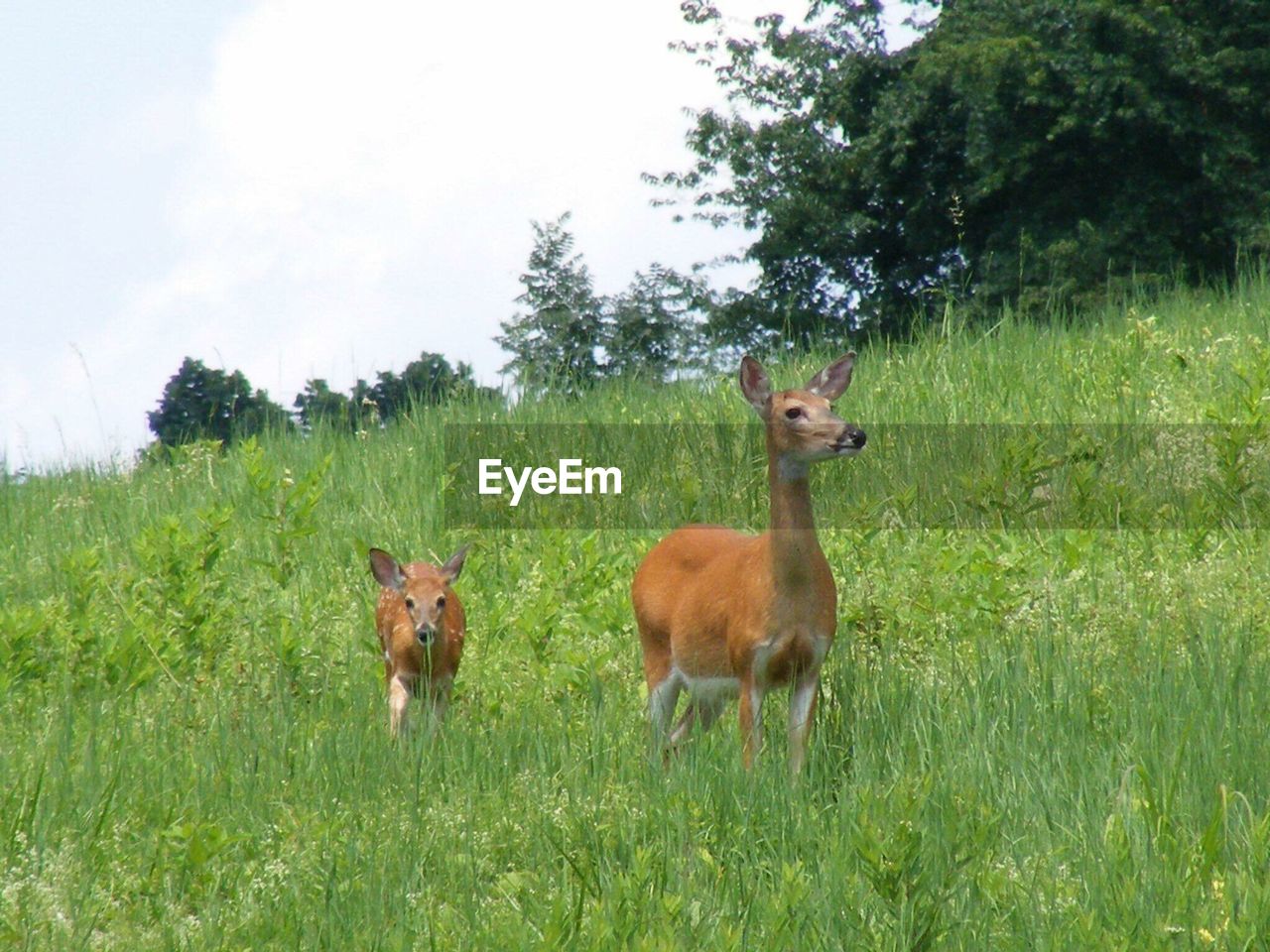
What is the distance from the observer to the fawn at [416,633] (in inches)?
315

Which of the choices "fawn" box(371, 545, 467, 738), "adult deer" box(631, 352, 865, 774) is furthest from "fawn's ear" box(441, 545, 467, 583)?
"adult deer" box(631, 352, 865, 774)

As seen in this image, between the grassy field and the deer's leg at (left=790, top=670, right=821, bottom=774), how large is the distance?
9 cm

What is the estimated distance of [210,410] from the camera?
59.0ft

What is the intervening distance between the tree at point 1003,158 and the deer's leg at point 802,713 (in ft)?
62.1

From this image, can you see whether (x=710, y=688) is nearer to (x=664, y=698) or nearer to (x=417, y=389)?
(x=664, y=698)

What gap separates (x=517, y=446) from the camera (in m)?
13.2

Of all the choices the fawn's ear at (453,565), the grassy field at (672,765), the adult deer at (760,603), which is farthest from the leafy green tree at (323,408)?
the adult deer at (760,603)

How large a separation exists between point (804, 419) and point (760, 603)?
0.78m

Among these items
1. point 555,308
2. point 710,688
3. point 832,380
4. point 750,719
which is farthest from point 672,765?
point 555,308

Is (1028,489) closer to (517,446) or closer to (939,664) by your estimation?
(939,664)

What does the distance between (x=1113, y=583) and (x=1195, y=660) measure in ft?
6.86

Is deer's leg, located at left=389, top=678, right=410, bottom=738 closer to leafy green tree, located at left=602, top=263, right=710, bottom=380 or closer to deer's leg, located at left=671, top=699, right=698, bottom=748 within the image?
deer's leg, located at left=671, top=699, right=698, bottom=748

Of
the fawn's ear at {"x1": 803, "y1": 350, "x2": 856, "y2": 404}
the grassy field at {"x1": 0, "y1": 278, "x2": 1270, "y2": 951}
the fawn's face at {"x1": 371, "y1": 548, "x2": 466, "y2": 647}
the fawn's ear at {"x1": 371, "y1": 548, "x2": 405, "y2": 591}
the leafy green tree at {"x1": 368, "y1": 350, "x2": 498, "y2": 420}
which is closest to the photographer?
the grassy field at {"x1": 0, "y1": 278, "x2": 1270, "y2": 951}

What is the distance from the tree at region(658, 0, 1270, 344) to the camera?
27453 millimetres
